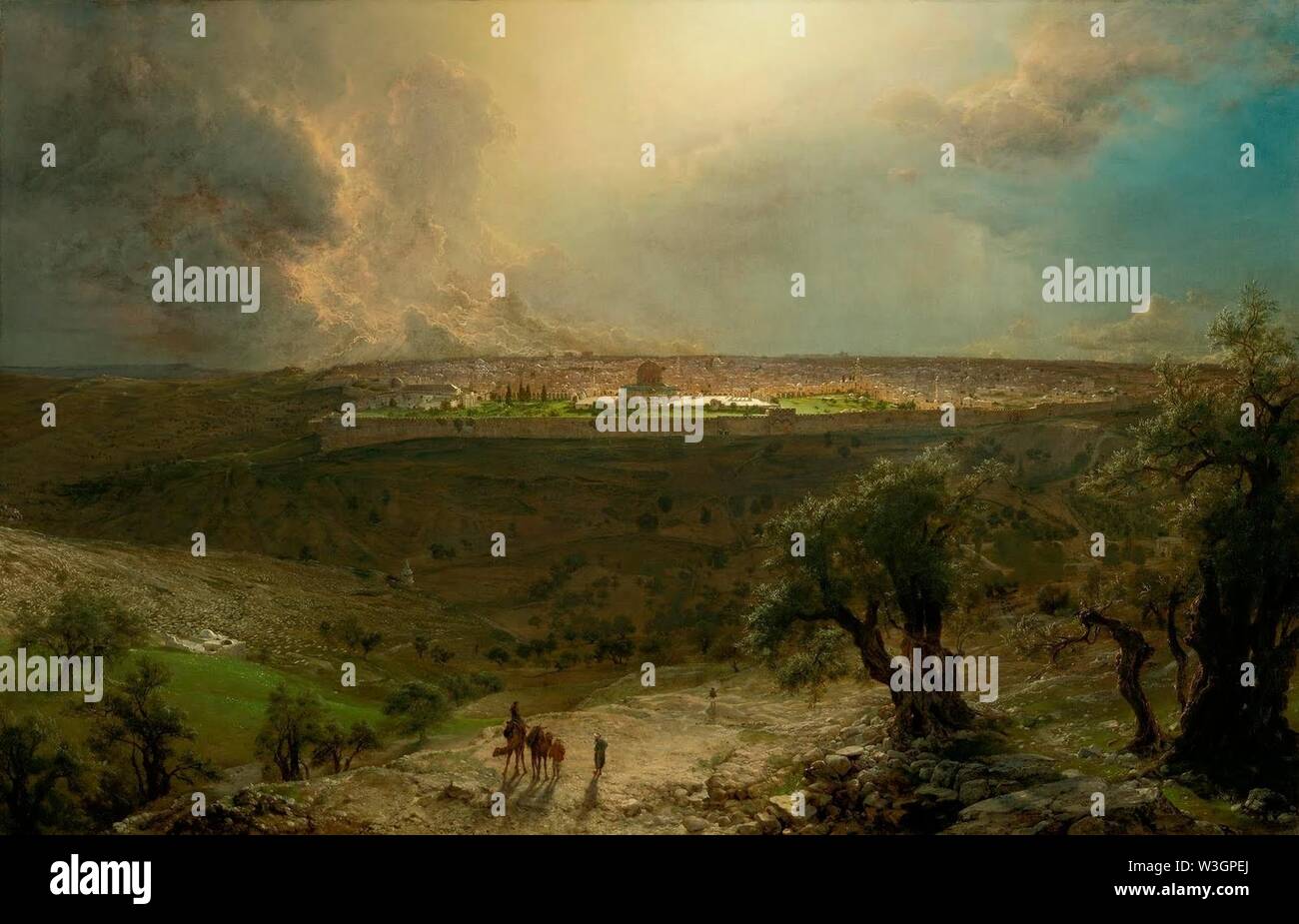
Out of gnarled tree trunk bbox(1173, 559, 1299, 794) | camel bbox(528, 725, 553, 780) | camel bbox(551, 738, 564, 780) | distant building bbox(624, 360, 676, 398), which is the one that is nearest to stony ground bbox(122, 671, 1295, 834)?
camel bbox(551, 738, 564, 780)

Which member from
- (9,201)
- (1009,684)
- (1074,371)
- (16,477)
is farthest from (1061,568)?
(9,201)

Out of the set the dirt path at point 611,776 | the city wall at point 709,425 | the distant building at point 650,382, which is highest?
the distant building at point 650,382

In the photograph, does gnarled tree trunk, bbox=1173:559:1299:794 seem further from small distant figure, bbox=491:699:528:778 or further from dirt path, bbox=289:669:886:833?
small distant figure, bbox=491:699:528:778

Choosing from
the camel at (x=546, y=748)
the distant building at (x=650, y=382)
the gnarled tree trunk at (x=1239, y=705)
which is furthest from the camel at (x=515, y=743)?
the distant building at (x=650, y=382)

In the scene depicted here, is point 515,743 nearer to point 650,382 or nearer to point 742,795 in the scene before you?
point 742,795

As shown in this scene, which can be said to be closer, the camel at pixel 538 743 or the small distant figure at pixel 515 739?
the camel at pixel 538 743

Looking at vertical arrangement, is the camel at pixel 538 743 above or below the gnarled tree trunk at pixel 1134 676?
below

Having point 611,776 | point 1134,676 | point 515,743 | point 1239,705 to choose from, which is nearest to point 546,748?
point 515,743

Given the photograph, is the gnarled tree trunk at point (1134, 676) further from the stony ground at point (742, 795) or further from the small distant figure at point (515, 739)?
the small distant figure at point (515, 739)
